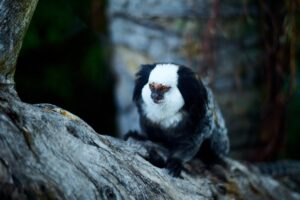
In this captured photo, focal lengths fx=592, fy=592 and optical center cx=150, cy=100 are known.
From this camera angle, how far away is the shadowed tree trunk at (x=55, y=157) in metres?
1.82

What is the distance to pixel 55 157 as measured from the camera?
1.94m

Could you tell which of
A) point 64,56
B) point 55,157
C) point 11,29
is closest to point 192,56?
point 64,56

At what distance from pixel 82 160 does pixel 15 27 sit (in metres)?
0.52

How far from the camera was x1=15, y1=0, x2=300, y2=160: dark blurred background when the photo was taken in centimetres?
390

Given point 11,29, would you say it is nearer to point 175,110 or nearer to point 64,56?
point 175,110

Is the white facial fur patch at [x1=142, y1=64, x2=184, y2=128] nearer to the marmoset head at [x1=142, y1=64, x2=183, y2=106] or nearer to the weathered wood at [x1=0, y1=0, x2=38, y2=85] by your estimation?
the marmoset head at [x1=142, y1=64, x2=183, y2=106]

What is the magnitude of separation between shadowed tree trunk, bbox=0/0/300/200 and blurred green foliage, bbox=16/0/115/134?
2.17 m

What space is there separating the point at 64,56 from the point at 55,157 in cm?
286

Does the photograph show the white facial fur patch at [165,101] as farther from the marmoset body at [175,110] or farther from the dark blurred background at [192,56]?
the dark blurred background at [192,56]

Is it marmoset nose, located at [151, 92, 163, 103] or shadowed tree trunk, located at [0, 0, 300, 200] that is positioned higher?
marmoset nose, located at [151, 92, 163, 103]

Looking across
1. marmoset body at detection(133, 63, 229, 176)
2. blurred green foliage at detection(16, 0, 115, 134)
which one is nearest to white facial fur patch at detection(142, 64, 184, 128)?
marmoset body at detection(133, 63, 229, 176)

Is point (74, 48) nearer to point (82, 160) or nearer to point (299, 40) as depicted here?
point (299, 40)

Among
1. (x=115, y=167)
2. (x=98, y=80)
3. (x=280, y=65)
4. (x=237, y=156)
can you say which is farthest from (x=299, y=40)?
(x=115, y=167)

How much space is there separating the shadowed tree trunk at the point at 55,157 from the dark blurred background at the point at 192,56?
5.12 feet
